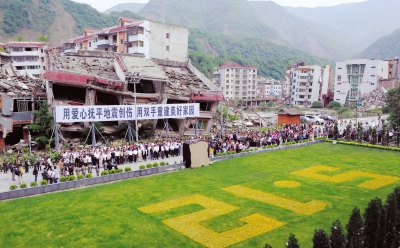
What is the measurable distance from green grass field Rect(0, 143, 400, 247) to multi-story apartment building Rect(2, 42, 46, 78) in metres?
54.2

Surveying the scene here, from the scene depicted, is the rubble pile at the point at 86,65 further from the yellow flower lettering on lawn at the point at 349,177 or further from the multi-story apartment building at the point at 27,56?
the multi-story apartment building at the point at 27,56

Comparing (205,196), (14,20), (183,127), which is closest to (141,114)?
(183,127)

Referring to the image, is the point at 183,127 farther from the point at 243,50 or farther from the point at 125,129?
the point at 243,50

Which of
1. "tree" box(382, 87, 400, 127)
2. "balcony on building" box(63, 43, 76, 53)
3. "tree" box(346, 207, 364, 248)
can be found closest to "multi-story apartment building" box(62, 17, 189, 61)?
"balcony on building" box(63, 43, 76, 53)

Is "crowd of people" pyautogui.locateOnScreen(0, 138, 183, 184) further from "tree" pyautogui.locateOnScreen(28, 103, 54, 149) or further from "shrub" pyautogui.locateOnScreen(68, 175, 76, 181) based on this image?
"tree" pyautogui.locateOnScreen(28, 103, 54, 149)

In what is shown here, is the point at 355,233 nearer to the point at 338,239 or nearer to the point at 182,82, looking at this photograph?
the point at 338,239

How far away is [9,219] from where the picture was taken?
14180 mm

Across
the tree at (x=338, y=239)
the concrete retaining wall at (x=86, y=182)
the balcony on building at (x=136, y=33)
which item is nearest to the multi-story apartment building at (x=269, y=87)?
the balcony on building at (x=136, y=33)

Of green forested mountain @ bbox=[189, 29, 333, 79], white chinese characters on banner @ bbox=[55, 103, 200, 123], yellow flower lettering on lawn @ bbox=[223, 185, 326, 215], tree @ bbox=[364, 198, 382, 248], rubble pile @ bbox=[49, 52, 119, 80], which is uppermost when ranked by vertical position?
green forested mountain @ bbox=[189, 29, 333, 79]

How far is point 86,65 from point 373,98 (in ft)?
192

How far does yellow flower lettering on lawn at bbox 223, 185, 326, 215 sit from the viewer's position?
49.7 feet

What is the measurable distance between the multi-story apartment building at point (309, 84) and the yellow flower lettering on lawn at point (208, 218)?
7295cm

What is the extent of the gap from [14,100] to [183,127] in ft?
52.5

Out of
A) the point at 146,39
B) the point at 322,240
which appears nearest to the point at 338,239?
the point at 322,240
